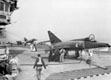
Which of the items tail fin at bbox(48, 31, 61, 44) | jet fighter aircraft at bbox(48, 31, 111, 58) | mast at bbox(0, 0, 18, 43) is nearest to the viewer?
jet fighter aircraft at bbox(48, 31, 111, 58)

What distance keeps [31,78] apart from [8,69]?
43.2 inches

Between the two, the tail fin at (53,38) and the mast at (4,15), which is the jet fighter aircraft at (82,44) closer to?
the tail fin at (53,38)

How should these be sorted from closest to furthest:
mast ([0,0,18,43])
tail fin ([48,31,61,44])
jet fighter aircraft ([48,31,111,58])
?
jet fighter aircraft ([48,31,111,58]), mast ([0,0,18,43]), tail fin ([48,31,61,44])

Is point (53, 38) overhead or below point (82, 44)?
overhead

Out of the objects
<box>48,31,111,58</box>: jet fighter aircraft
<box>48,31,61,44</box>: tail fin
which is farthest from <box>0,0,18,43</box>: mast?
<box>48,31,111,58</box>: jet fighter aircraft

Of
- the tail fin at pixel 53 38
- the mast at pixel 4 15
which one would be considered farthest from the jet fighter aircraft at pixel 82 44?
the mast at pixel 4 15

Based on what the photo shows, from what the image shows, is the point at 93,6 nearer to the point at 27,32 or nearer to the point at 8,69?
the point at 27,32

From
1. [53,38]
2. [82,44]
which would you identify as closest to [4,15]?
[53,38]

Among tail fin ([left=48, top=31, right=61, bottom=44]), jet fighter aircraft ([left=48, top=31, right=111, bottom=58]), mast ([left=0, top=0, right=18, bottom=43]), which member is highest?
mast ([left=0, top=0, right=18, bottom=43])

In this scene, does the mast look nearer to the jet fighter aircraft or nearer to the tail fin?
the tail fin

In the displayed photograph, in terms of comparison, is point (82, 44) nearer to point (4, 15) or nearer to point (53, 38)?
point (53, 38)

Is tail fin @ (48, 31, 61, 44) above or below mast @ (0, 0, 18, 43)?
below

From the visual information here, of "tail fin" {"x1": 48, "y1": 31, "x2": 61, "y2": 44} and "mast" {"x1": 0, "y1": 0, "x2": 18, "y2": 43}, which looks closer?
"mast" {"x1": 0, "y1": 0, "x2": 18, "y2": 43}

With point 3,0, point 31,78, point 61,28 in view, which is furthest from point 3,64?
point 3,0
